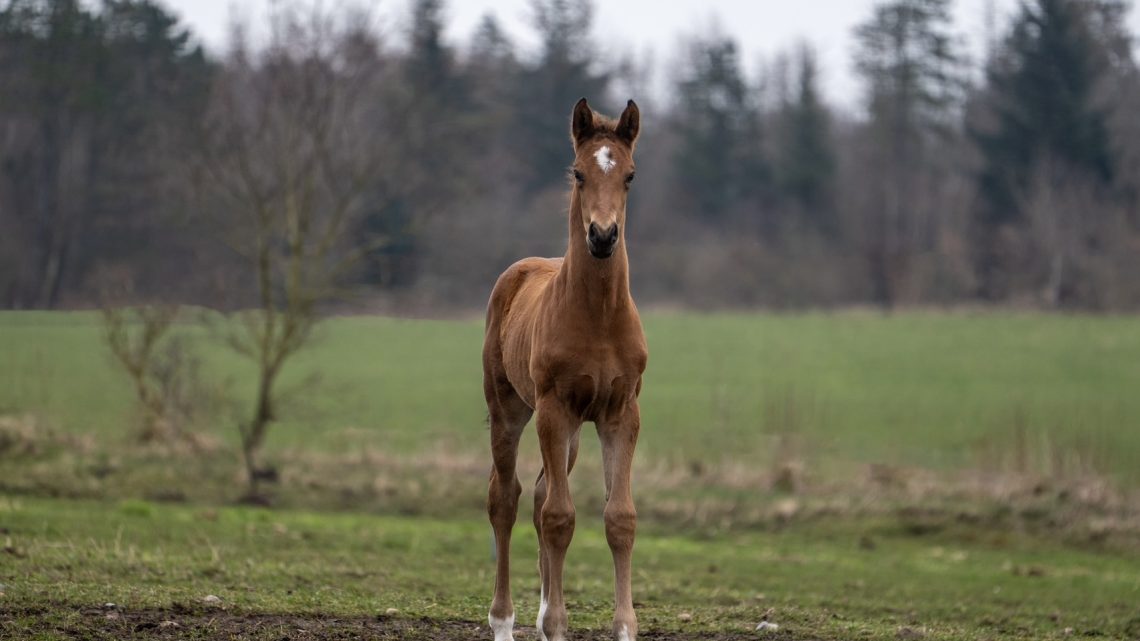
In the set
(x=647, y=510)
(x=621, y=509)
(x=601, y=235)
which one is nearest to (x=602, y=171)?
(x=601, y=235)

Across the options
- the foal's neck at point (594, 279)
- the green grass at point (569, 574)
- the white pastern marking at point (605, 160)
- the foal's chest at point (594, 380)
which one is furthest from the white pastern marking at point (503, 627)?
the white pastern marking at point (605, 160)

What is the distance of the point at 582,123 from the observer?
21.7ft

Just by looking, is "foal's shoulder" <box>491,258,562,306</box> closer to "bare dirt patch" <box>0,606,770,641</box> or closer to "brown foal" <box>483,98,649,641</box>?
"brown foal" <box>483,98,649,641</box>

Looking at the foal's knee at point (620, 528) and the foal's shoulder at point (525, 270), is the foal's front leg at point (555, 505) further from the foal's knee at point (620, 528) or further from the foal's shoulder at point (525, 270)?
the foal's shoulder at point (525, 270)

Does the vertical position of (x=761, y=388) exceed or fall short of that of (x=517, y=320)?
it falls short

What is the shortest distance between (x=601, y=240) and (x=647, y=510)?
37.9ft

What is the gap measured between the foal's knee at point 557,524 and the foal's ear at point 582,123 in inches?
78.8

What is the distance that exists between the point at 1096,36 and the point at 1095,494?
4481 centimetres

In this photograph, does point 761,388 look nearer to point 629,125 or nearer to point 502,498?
point 502,498

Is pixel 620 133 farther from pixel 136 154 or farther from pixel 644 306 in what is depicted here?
pixel 644 306

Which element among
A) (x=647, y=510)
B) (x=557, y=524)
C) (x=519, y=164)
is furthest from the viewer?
(x=519, y=164)

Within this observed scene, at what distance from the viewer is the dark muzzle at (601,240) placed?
602 cm

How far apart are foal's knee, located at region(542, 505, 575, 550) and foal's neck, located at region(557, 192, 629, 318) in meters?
1.08

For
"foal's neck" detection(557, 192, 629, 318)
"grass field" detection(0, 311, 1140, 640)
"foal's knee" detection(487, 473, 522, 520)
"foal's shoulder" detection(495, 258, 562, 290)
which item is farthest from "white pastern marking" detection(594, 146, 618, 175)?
"grass field" detection(0, 311, 1140, 640)
